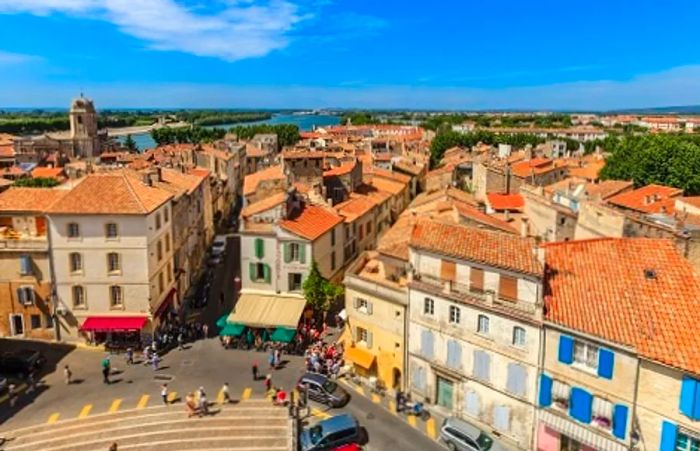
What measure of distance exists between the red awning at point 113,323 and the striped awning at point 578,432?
31607mm

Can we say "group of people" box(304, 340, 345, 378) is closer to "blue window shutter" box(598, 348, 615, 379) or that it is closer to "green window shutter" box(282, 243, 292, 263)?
"green window shutter" box(282, 243, 292, 263)

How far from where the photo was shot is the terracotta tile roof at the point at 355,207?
2322 inches

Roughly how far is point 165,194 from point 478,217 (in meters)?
28.8

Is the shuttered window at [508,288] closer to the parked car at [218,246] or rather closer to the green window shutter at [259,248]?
the green window shutter at [259,248]

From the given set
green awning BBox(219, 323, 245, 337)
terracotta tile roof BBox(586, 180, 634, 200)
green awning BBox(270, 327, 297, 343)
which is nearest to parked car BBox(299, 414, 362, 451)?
green awning BBox(270, 327, 297, 343)

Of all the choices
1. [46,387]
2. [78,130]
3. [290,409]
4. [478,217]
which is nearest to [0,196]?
[46,387]

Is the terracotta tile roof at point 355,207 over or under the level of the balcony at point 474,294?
over

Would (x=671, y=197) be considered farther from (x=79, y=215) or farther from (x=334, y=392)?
(x=79, y=215)

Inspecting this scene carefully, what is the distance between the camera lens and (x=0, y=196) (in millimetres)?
49281

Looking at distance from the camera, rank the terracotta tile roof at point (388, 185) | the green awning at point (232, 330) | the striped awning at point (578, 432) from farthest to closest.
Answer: the terracotta tile roof at point (388, 185) → the green awning at point (232, 330) → the striped awning at point (578, 432)

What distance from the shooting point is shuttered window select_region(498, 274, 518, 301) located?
31703 millimetres

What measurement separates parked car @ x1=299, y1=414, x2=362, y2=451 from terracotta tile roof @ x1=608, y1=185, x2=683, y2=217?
41.9 metres

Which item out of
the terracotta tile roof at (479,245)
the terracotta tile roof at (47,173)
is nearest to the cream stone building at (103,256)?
the terracotta tile roof at (479,245)

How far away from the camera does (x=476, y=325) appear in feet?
110
